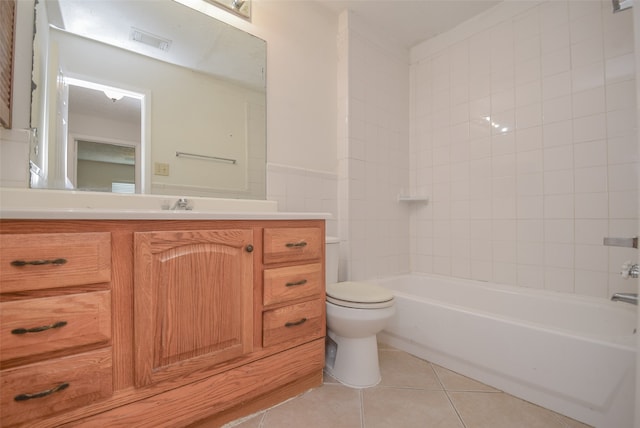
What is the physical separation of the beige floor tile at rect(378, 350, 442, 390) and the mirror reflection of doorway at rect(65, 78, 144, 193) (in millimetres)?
1575

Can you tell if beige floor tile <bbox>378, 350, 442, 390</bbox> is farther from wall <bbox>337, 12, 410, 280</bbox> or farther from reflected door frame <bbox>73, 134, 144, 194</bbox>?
reflected door frame <bbox>73, 134, 144, 194</bbox>

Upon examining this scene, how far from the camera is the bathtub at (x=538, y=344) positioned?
3.52ft

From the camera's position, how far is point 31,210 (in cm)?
71

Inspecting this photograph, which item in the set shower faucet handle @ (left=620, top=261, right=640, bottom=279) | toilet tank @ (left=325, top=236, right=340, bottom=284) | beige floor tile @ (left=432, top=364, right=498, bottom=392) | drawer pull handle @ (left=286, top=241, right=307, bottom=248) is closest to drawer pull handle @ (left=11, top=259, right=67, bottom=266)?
drawer pull handle @ (left=286, top=241, right=307, bottom=248)

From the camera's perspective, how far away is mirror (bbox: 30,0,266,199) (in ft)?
3.87

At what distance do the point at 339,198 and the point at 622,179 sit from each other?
1.60 m

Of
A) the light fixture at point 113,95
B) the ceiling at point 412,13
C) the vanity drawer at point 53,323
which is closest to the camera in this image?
the vanity drawer at point 53,323

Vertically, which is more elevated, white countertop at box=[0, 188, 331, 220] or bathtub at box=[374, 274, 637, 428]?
white countertop at box=[0, 188, 331, 220]

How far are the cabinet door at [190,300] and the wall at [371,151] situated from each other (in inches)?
42.6

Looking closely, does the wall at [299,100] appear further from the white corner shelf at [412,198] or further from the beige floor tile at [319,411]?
the beige floor tile at [319,411]

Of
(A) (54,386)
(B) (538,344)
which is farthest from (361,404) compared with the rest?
(A) (54,386)

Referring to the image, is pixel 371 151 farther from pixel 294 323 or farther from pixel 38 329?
pixel 38 329

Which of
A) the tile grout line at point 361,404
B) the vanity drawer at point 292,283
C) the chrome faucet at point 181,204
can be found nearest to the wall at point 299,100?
the chrome faucet at point 181,204

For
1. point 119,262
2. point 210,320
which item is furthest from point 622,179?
point 119,262
